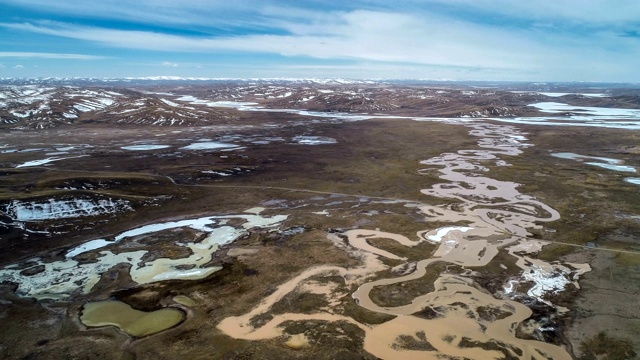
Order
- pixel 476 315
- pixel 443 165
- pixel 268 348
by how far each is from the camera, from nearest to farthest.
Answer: pixel 268 348 → pixel 476 315 → pixel 443 165

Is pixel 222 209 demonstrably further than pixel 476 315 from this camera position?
Yes

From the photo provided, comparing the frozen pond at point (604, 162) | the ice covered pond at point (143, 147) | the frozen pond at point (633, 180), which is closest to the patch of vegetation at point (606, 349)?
the frozen pond at point (633, 180)

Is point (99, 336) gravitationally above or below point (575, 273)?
below

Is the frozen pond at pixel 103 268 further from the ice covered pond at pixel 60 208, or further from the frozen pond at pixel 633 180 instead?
the frozen pond at pixel 633 180

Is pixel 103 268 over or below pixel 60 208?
below

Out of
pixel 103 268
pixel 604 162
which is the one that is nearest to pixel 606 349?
pixel 103 268

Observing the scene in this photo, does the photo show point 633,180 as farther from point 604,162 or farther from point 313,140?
point 313,140

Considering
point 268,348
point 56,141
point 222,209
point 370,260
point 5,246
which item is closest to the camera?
point 268,348

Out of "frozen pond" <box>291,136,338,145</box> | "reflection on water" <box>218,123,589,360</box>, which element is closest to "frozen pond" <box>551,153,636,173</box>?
"reflection on water" <box>218,123,589,360</box>

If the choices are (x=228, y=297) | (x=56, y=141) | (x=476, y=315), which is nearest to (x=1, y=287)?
(x=228, y=297)

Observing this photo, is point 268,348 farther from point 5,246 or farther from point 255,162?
point 255,162

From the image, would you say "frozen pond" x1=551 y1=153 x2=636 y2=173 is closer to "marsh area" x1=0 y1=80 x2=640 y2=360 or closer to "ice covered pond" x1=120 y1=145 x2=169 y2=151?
"marsh area" x1=0 y1=80 x2=640 y2=360
